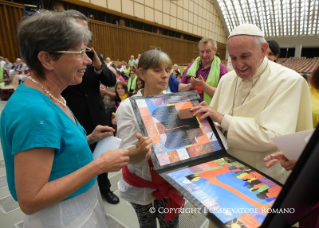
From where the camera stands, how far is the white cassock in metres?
1.12

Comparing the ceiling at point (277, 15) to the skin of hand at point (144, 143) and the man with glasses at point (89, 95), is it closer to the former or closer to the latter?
the man with glasses at point (89, 95)

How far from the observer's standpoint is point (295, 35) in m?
26.2

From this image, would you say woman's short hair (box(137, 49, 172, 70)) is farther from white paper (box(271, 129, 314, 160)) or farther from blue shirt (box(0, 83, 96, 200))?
white paper (box(271, 129, 314, 160))

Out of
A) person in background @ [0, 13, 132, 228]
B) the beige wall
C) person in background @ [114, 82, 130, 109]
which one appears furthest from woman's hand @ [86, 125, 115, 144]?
the beige wall

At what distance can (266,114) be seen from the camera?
115 centimetres

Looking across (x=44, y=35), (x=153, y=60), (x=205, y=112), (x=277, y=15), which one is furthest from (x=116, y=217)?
(x=277, y=15)

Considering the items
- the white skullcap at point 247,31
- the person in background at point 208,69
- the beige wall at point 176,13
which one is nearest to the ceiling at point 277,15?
the beige wall at point 176,13

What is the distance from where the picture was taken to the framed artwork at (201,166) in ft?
2.37

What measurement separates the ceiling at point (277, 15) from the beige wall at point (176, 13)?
2201mm

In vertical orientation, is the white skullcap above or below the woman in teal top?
above

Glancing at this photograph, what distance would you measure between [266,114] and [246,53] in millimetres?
400

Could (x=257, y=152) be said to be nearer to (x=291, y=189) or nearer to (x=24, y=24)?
(x=291, y=189)

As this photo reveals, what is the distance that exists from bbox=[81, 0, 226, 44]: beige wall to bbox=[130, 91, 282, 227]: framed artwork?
462 inches

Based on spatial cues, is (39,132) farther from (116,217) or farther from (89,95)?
(116,217)
